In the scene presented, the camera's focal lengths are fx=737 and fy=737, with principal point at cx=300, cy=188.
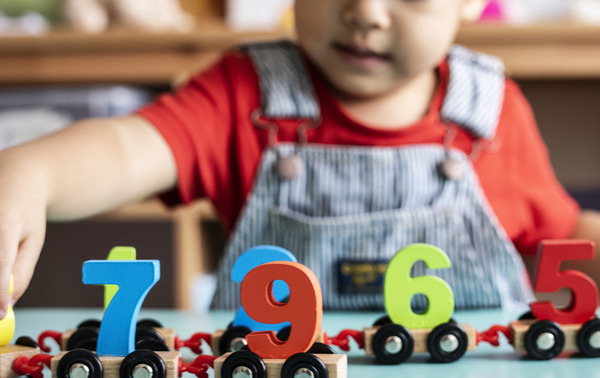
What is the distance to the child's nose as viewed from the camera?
0.72 metres

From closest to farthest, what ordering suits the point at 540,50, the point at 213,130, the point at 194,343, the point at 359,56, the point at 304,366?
1. the point at 304,366
2. the point at 194,343
3. the point at 359,56
4. the point at 213,130
5. the point at 540,50

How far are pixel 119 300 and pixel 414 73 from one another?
18.5 inches

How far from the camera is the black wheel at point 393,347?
46cm

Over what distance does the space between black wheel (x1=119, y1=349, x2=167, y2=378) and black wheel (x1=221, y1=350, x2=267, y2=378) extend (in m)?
0.03

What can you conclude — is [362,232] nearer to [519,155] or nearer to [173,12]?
[519,155]

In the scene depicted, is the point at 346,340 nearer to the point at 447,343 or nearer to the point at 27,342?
the point at 447,343

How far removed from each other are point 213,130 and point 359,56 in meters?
0.20

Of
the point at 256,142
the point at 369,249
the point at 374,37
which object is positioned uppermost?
the point at 374,37

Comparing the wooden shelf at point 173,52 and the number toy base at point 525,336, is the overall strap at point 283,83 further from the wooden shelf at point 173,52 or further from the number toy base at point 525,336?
the wooden shelf at point 173,52

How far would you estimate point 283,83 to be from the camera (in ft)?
2.83

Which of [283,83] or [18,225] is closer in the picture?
[18,225]

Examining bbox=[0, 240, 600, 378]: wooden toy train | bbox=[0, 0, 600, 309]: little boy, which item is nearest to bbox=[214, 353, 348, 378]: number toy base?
bbox=[0, 240, 600, 378]: wooden toy train

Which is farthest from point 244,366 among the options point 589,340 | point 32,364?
point 589,340

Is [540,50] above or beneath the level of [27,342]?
above
